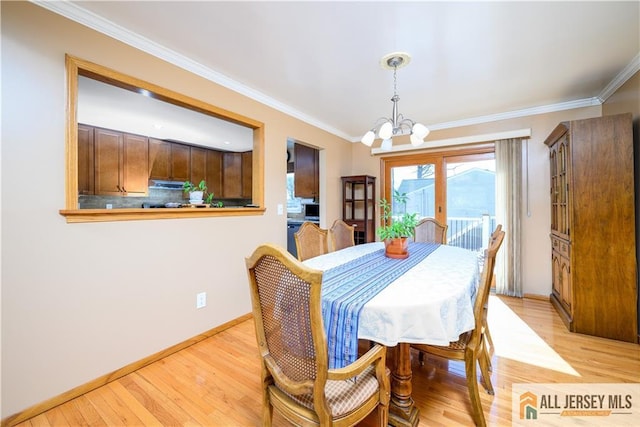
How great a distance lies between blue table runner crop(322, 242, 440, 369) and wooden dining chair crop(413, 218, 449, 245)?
1.26m

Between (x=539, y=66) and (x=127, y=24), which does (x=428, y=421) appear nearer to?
(x=539, y=66)

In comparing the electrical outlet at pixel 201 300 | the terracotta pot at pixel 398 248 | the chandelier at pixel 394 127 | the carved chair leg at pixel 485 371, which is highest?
the chandelier at pixel 394 127

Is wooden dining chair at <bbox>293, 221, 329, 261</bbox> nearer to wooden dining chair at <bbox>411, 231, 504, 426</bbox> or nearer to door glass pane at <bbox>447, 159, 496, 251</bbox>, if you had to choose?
wooden dining chair at <bbox>411, 231, 504, 426</bbox>

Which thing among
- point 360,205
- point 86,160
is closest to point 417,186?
point 360,205

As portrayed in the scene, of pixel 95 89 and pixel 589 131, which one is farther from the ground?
pixel 95 89

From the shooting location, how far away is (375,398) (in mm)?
1067

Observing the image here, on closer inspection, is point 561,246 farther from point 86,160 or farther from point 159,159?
point 86,160

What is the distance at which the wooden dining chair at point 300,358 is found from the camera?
0.88 m

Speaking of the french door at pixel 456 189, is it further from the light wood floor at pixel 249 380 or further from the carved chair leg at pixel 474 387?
the carved chair leg at pixel 474 387

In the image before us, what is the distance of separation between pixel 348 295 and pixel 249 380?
1096 mm

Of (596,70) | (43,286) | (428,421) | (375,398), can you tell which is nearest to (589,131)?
(596,70)

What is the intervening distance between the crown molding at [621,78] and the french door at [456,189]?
44.0 inches

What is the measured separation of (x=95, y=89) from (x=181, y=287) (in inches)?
79.6

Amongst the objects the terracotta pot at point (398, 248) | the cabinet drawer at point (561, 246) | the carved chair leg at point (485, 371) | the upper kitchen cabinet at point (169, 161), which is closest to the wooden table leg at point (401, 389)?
the carved chair leg at point (485, 371)
